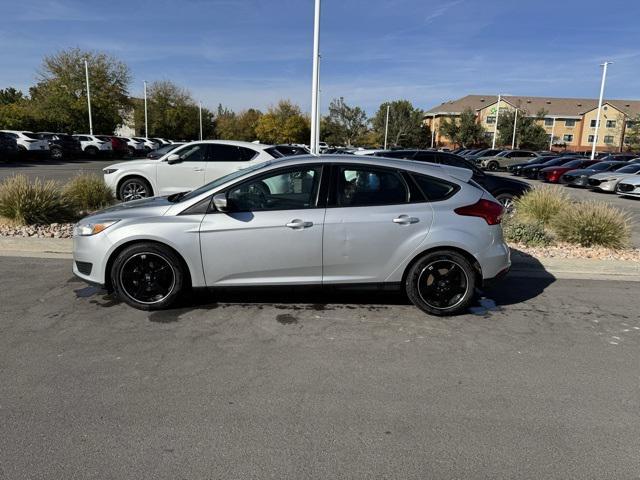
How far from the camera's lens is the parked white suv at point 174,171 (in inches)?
427

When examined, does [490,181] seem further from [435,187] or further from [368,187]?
[368,187]

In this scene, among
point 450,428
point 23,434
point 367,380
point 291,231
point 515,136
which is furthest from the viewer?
point 515,136

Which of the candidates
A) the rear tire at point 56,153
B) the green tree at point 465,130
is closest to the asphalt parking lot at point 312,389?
the rear tire at point 56,153

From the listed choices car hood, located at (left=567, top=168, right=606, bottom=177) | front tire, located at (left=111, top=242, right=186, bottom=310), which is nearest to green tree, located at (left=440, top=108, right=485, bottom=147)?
car hood, located at (left=567, top=168, right=606, bottom=177)

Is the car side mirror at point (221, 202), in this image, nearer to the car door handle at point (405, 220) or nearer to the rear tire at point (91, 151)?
the car door handle at point (405, 220)

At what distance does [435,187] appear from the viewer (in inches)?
199

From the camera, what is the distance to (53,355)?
3.97 meters

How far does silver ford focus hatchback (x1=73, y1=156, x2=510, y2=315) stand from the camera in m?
4.79

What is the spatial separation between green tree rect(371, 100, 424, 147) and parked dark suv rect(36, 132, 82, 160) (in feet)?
184

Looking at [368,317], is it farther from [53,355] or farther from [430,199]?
[53,355]

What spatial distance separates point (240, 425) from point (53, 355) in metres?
1.87

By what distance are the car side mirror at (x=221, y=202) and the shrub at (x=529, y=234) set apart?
5287mm

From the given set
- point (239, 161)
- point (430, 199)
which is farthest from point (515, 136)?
point (430, 199)

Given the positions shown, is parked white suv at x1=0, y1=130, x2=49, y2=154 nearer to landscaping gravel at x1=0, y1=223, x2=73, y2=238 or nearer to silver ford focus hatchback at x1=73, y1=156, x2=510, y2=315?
landscaping gravel at x1=0, y1=223, x2=73, y2=238
